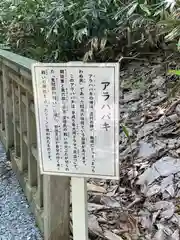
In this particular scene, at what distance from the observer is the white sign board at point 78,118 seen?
1505 mm

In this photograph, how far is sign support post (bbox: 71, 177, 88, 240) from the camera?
166 centimetres

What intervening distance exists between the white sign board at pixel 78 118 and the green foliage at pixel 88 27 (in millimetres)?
2332

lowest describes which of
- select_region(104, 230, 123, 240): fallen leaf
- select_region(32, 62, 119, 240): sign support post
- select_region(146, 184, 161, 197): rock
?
select_region(104, 230, 123, 240): fallen leaf

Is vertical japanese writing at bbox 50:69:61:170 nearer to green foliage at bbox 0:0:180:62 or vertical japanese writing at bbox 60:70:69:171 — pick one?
vertical japanese writing at bbox 60:70:69:171

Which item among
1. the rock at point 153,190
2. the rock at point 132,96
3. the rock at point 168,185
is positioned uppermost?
the rock at point 132,96

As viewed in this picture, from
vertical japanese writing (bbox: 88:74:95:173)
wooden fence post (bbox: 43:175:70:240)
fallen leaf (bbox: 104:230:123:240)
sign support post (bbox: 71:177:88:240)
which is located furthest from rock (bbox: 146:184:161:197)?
vertical japanese writing (bbox: 88:74:95:173)

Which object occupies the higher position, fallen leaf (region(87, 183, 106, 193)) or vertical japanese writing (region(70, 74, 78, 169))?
vertical japanese writing (region(70, 74, 78, 169))

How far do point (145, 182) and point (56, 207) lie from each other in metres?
0.68

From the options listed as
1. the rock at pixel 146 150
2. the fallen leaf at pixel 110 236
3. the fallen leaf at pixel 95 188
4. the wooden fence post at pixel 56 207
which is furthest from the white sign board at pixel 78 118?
the rock at pixel 146 150

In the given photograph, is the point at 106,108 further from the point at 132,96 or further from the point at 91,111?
the point at 132,96

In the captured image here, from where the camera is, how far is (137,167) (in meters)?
2.73

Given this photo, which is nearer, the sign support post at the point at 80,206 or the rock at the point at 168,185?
the sign support post at the point at 80,206

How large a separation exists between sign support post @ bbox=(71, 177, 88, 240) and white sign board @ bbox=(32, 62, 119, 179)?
0.06m

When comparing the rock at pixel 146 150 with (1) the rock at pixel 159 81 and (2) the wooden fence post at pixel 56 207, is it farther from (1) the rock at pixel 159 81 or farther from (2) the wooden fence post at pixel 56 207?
(1) the rock at pixel 159 81
